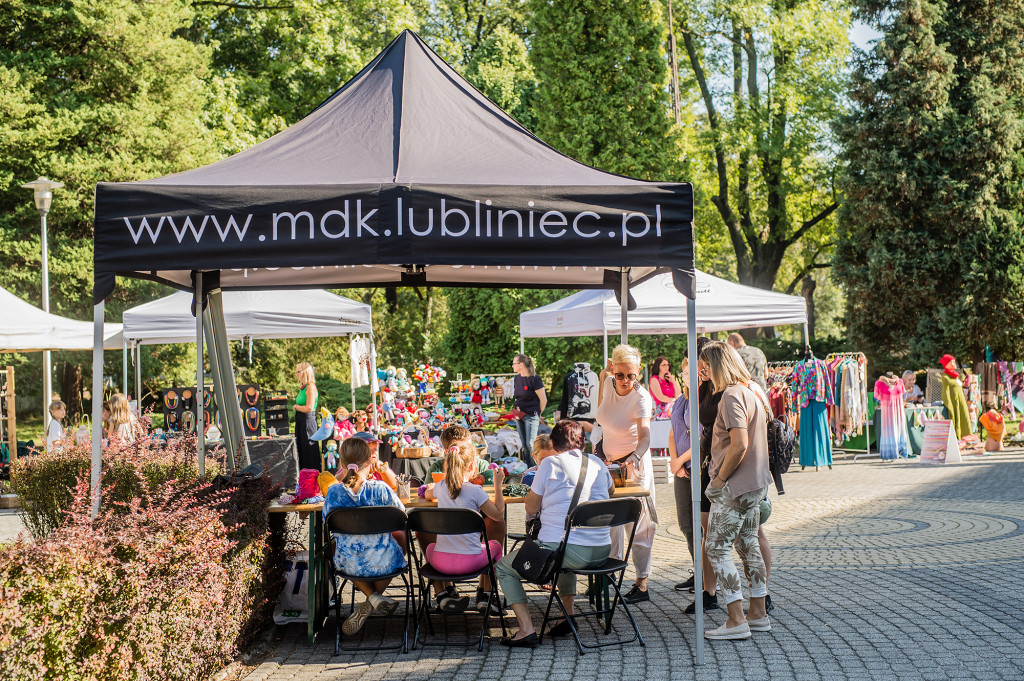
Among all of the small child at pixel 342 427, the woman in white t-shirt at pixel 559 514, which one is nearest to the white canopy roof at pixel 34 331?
the small child at pixel 342 427

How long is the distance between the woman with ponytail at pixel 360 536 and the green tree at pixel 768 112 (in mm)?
25069

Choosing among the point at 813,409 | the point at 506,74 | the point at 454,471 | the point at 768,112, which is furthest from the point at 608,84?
the point at 454,471

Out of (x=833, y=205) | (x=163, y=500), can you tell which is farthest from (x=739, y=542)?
(x=833, y=205)

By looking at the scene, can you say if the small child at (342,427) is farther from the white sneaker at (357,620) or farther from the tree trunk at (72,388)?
the tree trunk at (72,388)

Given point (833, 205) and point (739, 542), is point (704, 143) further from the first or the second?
point (739, 542)

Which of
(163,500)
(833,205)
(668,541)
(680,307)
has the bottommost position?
(668,541)

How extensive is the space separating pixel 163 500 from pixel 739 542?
3407mm

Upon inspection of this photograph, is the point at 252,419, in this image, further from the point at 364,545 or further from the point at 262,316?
the point at 364,545

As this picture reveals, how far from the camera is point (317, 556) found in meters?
6.09

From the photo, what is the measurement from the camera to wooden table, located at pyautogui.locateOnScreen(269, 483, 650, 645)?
5977mm

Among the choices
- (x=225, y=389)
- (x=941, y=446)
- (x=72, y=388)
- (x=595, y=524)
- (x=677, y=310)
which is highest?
(x=677, y=310)

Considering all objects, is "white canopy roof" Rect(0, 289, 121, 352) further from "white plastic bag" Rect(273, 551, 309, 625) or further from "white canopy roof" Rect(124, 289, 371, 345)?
"white plastic bag" Rect(273, 551, 309, 625)

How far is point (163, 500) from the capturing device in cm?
514

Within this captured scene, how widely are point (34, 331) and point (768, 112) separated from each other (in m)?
23.8
